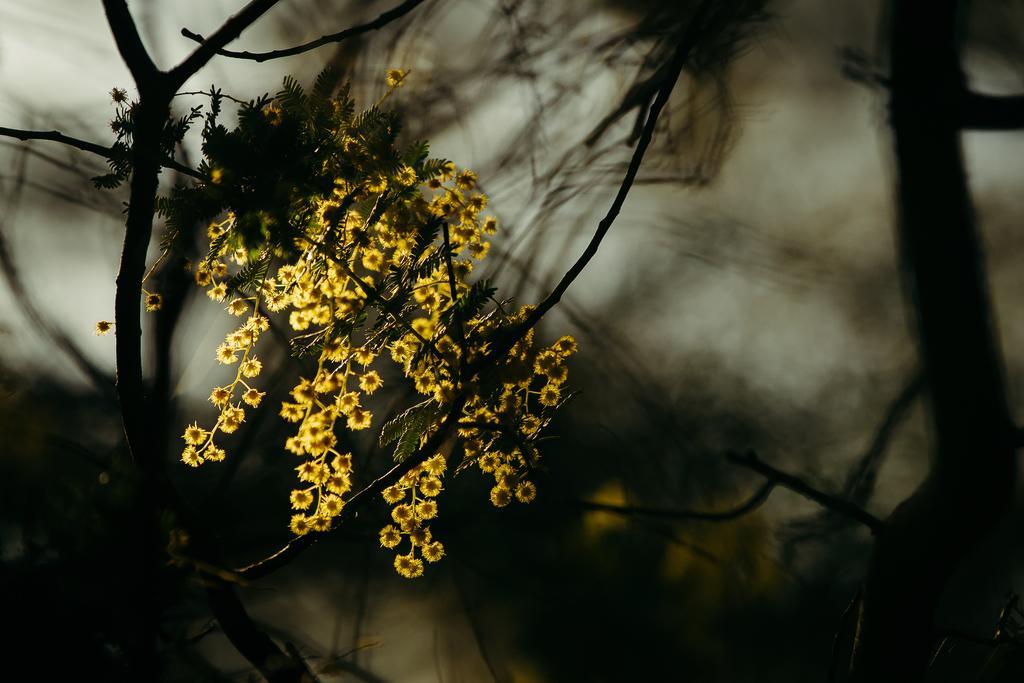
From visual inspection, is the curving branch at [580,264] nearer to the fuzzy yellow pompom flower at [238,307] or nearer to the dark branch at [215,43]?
the fuzzy yellow pompom flower at [238,307]

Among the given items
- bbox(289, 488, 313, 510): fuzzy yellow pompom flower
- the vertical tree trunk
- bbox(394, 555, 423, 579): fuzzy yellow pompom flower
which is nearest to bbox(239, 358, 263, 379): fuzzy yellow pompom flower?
bbox(289, 488, 313, 510): fuzzy yellow pompom flower

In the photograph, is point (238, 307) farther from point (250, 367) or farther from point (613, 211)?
point (613, 211)

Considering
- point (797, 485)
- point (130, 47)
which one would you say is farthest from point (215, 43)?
point (797, 485)

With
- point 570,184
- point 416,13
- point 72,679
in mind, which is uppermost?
point 416,13

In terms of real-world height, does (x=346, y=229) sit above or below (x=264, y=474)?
above

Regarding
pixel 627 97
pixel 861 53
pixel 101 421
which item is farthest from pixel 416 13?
pixel 101 421

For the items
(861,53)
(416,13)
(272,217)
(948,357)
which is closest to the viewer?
(948,357)

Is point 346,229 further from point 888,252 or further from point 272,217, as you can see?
point 888,252
